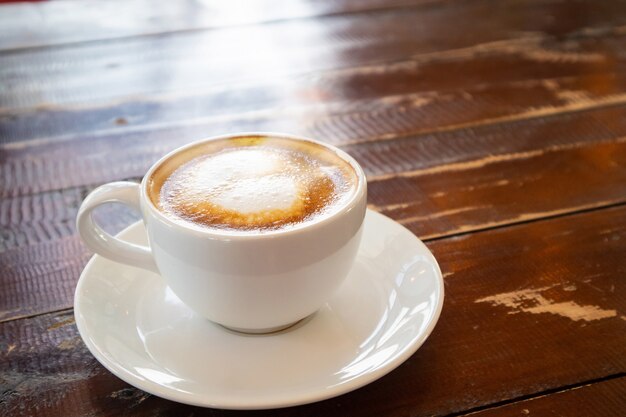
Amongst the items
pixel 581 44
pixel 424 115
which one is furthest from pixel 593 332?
pixel 581 44

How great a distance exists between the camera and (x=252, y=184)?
22.8 inches

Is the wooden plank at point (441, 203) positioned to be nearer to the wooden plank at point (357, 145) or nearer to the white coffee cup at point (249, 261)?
the wooden plank at point (357, 145)

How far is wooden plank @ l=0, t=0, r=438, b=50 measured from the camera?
1.27 meters

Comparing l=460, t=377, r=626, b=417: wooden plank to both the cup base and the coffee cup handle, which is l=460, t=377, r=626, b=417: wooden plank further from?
the coffee cup handle

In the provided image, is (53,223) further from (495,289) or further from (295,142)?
(495,289)

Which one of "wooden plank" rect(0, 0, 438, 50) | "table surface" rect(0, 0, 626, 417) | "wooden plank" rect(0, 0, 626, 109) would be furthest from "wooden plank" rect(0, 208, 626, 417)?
"wooden plank" rect(0, 0, 438, 50)

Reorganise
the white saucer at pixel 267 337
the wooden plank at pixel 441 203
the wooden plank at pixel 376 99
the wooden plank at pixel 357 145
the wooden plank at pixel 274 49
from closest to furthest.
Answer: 1. the white saucer at pixel 267 337
2. the wooden plank at pixel 441 203
3. the wooden plank at pixel 357 145
4. the wooden plank at pixel 376 99
5. the wooden plank at pixel 274 49

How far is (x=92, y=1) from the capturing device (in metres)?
1.46

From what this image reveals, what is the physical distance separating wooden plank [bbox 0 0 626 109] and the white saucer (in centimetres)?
52

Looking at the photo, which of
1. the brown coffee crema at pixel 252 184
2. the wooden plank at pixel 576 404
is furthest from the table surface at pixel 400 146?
the brown coffee crema at pixel 252 184

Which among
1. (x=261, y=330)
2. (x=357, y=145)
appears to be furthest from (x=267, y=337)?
(x=357, y=145)

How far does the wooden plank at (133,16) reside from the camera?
127 centimetres

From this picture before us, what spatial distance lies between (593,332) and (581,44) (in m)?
0.74

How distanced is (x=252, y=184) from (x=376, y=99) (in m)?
0.49
